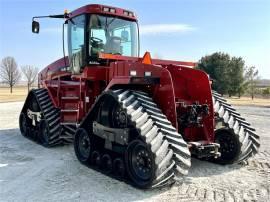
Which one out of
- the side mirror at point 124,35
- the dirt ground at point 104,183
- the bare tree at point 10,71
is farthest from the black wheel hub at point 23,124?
the bare tree at point 10,71

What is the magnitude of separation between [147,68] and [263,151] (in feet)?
14.1

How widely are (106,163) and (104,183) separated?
80 centimetres

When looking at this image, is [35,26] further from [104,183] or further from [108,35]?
[104,183]

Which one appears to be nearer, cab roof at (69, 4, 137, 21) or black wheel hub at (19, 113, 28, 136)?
cab roof at (69, 4, 137, 21)

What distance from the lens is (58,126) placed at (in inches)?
373

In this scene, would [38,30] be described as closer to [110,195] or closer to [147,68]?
[147,68]

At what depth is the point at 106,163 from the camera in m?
6.83

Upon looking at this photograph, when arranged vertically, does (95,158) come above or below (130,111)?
below

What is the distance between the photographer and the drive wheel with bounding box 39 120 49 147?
9.50 meters

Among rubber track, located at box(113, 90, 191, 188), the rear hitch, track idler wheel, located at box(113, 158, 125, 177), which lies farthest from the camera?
the rear hitch

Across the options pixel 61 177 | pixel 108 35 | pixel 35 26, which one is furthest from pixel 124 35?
pixel 61 177

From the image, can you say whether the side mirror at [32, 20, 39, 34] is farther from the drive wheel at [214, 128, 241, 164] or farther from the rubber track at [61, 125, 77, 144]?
the drive wheel at [214, 128, 241, 164]

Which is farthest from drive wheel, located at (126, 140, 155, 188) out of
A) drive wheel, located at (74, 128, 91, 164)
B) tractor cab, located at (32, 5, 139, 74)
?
tractor cab, located at (32, 5, 139, 74)

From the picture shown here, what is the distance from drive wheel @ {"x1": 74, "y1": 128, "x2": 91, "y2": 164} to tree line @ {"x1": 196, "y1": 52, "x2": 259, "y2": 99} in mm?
34104
